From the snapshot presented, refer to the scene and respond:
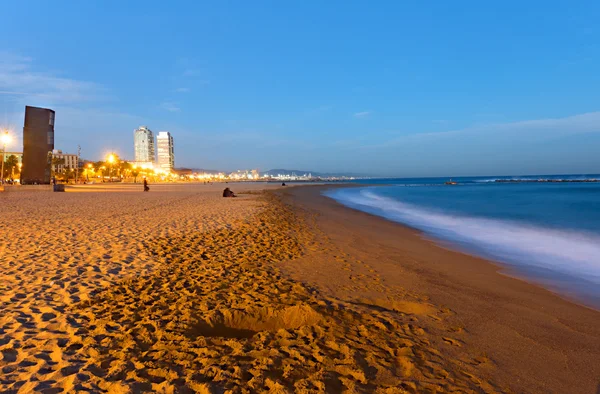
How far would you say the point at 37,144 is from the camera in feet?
104

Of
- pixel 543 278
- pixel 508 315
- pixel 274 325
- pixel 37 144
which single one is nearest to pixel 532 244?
pixel 543 278

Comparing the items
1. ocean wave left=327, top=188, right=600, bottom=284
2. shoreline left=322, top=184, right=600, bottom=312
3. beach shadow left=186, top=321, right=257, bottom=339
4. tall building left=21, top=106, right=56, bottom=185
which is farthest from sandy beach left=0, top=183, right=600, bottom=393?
tall building left=21, top=106, right=56, bottom=185

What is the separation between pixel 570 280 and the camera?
7348mm

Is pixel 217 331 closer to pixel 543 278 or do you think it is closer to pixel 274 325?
pixel 274 325

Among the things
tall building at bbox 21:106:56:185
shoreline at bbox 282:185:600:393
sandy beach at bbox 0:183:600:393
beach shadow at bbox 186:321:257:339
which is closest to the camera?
sandy beach at bbox 0:183:600:393

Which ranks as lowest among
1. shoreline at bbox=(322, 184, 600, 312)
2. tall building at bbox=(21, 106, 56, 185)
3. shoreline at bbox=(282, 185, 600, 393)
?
shoreline at bbox=(322, 184, 600, 312)

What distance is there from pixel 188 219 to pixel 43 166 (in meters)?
29.4

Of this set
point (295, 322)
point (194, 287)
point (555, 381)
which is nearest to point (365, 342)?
point (295, 322)

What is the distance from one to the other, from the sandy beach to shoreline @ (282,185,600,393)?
0.08ft

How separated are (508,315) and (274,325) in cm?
353

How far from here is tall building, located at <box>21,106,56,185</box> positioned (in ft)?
102

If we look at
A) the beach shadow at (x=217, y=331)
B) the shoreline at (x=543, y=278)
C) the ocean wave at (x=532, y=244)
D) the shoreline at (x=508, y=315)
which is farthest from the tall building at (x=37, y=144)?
the shoreline at (x=543, y=278)

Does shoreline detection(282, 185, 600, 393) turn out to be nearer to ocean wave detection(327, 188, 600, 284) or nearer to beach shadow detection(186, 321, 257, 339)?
ocean wave detection(327, 188, 600, 284)

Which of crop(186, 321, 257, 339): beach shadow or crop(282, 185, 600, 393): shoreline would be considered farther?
crop(186, 321, 257, 339): beach shadow
